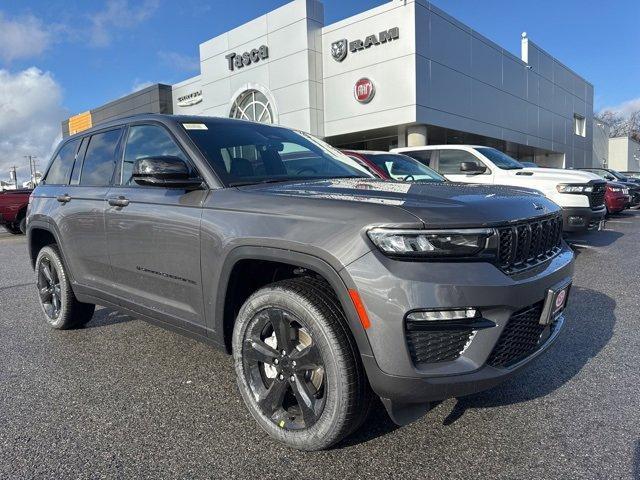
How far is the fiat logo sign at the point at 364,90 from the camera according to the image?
69.9ft

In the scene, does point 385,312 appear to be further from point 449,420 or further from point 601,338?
point 601,338

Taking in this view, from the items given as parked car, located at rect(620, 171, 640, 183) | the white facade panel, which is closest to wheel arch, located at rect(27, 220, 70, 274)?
the white facade panel

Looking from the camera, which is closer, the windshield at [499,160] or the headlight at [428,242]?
the headlight at [428,242]

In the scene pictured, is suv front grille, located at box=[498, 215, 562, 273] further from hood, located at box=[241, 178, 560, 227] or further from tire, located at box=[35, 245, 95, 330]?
tire, located at box=[35, 245, 95, 330]

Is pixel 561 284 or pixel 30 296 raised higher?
pixel 561 284

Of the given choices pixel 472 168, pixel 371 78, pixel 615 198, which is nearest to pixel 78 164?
pixel 472 168

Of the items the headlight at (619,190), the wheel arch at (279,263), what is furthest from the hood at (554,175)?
the wheel arch at (279,263)

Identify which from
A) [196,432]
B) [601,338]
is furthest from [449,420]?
[601,338]

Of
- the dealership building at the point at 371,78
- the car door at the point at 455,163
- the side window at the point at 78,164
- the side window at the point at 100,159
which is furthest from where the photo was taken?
the dealership building at the point at 371,78

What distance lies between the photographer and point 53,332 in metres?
4.43

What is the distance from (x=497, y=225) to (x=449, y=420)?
1174 millimetres

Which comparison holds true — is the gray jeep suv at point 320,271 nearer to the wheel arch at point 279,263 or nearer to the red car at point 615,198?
the wheel arch at point 279,263

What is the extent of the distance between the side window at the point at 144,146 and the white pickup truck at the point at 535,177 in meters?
5.35

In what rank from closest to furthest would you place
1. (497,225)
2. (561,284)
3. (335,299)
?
(497,225), (335,299), (561,284)
